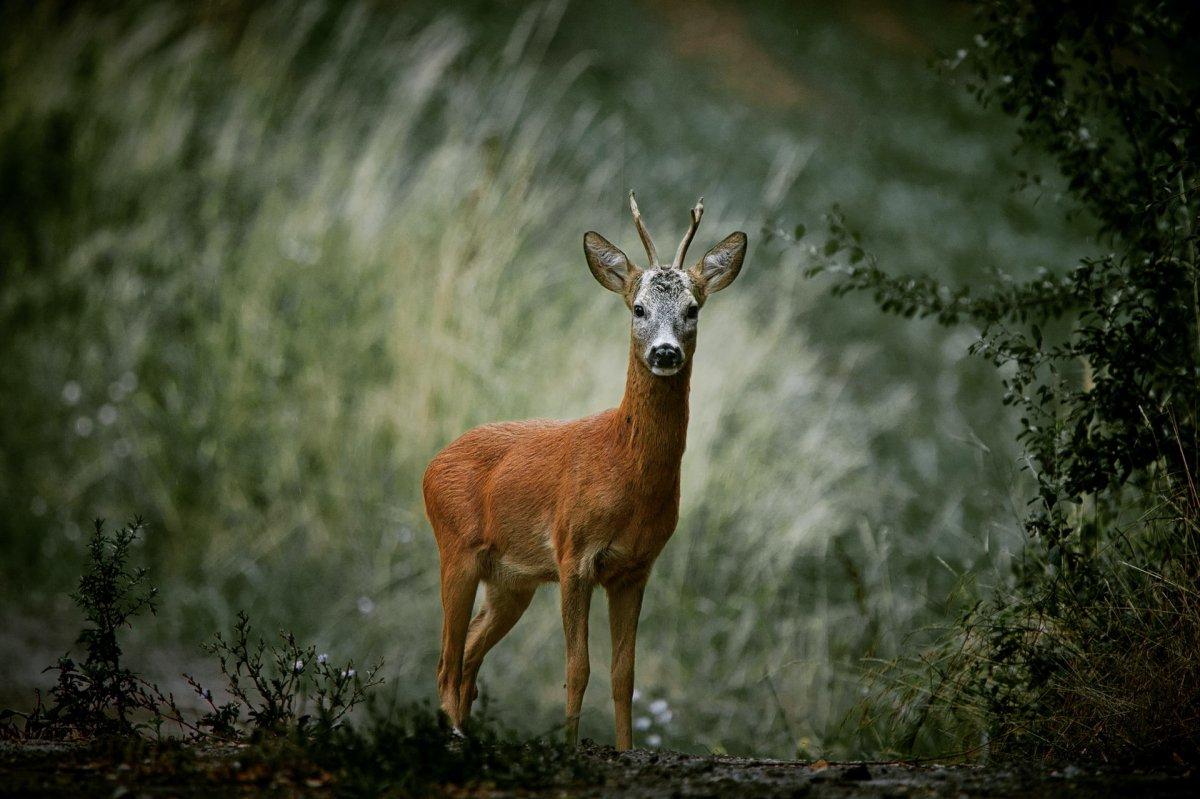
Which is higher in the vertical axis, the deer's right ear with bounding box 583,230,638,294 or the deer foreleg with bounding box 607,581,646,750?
the deer's right ear with bounding box 583,230,638,294

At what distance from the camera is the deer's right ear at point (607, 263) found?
421cm

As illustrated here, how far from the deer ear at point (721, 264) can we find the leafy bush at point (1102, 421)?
0.60 meters

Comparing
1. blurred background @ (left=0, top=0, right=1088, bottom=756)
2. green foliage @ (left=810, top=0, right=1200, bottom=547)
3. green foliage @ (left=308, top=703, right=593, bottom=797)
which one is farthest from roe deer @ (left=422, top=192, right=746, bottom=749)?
blurred background @ (left=0, top=0, right=1088, bottom=756)

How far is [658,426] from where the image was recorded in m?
3.98

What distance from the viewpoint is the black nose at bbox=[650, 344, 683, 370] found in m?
3.80

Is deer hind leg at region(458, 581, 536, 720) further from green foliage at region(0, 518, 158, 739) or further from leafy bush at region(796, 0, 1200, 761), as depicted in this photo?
leafy bush at region(796, 0, 1200, 761)

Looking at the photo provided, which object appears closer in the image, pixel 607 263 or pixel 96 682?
pixel 96 682

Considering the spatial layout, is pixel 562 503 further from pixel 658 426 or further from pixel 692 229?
pixel 692 229

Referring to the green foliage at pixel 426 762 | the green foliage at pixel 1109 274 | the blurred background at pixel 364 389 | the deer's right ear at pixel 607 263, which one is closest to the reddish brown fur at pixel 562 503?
the deer's right ear at pixel 607 263

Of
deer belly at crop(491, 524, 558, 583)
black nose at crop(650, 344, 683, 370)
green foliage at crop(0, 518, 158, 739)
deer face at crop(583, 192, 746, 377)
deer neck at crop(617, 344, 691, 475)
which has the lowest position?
green foliage at crop(0, 518, 158, 739)

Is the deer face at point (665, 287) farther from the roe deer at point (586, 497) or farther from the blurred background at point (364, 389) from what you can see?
the blurred background at point (364, 389)

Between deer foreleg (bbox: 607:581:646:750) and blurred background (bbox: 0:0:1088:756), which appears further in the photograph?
blurred background (bbox: 0:0:1088:756)

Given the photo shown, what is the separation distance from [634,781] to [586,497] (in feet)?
3.11

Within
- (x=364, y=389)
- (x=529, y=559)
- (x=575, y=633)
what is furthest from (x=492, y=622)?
(x=364, y=389)
